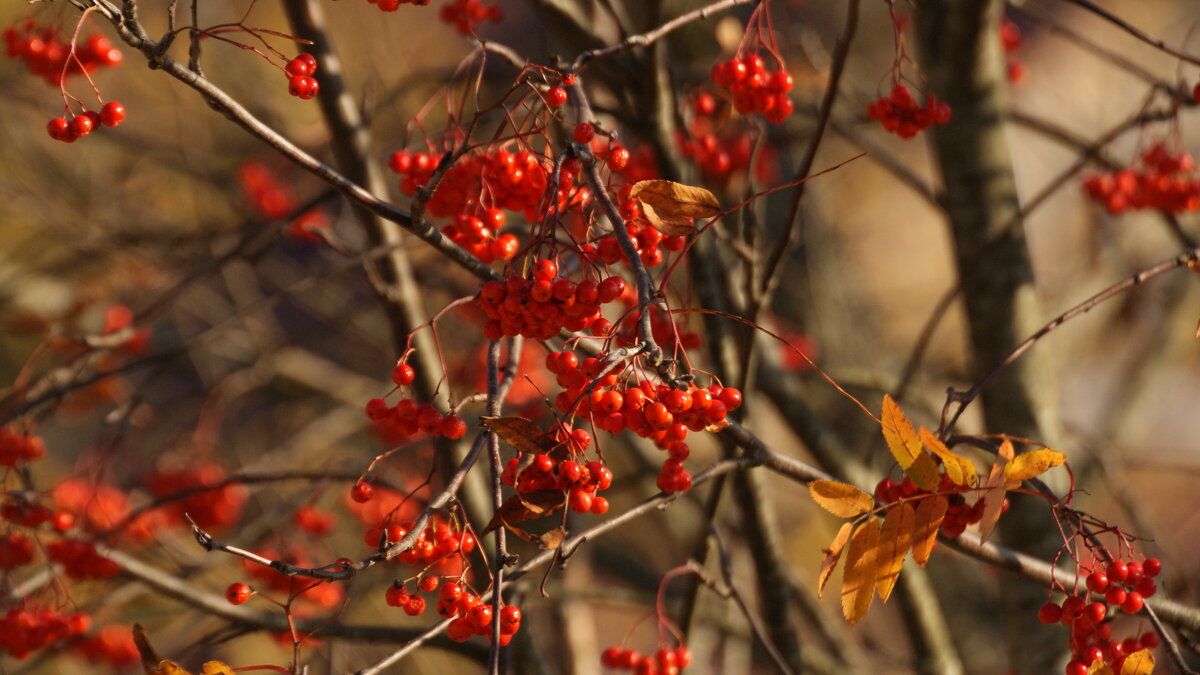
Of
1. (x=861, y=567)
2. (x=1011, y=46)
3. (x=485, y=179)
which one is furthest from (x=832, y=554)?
(x=1011, y=46)

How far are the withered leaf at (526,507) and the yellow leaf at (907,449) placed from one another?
46 centimetres

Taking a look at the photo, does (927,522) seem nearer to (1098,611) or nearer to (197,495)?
(1098,611)

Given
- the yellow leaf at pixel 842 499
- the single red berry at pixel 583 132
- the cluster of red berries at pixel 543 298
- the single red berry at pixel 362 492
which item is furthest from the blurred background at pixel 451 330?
the yellow leaf at pixel 842 499

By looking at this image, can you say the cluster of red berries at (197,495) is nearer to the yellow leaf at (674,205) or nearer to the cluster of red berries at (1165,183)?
the yellow leaf at (674,205)

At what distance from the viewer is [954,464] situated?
1348 millimetres

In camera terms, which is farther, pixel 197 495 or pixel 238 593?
pixel 197 495

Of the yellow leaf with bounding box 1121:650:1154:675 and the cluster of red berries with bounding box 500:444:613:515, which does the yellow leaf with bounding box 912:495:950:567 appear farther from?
the cluster of red berries with bounding box 500:444:613:515

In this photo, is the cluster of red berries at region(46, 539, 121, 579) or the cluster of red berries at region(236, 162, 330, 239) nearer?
the cluster of red berries at region(46, 539, 121, 579)

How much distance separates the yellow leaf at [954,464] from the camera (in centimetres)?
131

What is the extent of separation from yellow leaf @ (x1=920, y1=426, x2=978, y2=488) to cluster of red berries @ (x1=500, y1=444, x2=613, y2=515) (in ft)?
1.45

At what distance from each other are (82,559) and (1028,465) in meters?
1.99

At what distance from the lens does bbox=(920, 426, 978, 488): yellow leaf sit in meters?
1.31

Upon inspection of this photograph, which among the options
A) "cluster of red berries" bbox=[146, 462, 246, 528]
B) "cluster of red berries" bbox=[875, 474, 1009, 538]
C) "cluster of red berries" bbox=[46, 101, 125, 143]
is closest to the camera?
"cluster of red berries" bbox=[46, 101, 125, 143]

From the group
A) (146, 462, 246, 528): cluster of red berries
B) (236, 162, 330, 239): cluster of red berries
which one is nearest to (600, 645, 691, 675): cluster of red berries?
(146, 462, 246, 528): cluster of red berries
